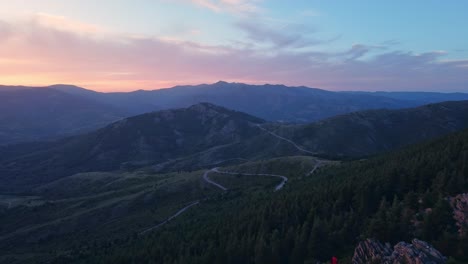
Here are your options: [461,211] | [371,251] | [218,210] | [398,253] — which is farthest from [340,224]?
[218,210]

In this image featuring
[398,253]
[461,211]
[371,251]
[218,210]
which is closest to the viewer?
[398,253]

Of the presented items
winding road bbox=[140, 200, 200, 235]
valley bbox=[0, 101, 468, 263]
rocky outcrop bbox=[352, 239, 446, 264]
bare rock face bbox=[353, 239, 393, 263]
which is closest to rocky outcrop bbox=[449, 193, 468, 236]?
valley bbox=[0, 101, 468, 263]

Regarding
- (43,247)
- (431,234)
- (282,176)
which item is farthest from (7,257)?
(431,234)

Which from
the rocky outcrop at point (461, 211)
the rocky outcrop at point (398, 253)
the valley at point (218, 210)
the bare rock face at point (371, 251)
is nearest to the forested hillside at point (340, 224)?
the valley at point (218, 210)

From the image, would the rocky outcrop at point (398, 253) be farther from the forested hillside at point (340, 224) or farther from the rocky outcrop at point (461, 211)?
the rocky outcrop at point (461, 211)

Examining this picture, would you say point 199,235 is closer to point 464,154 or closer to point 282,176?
point 464,154

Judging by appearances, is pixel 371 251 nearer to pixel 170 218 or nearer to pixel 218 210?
pixel 218 210
